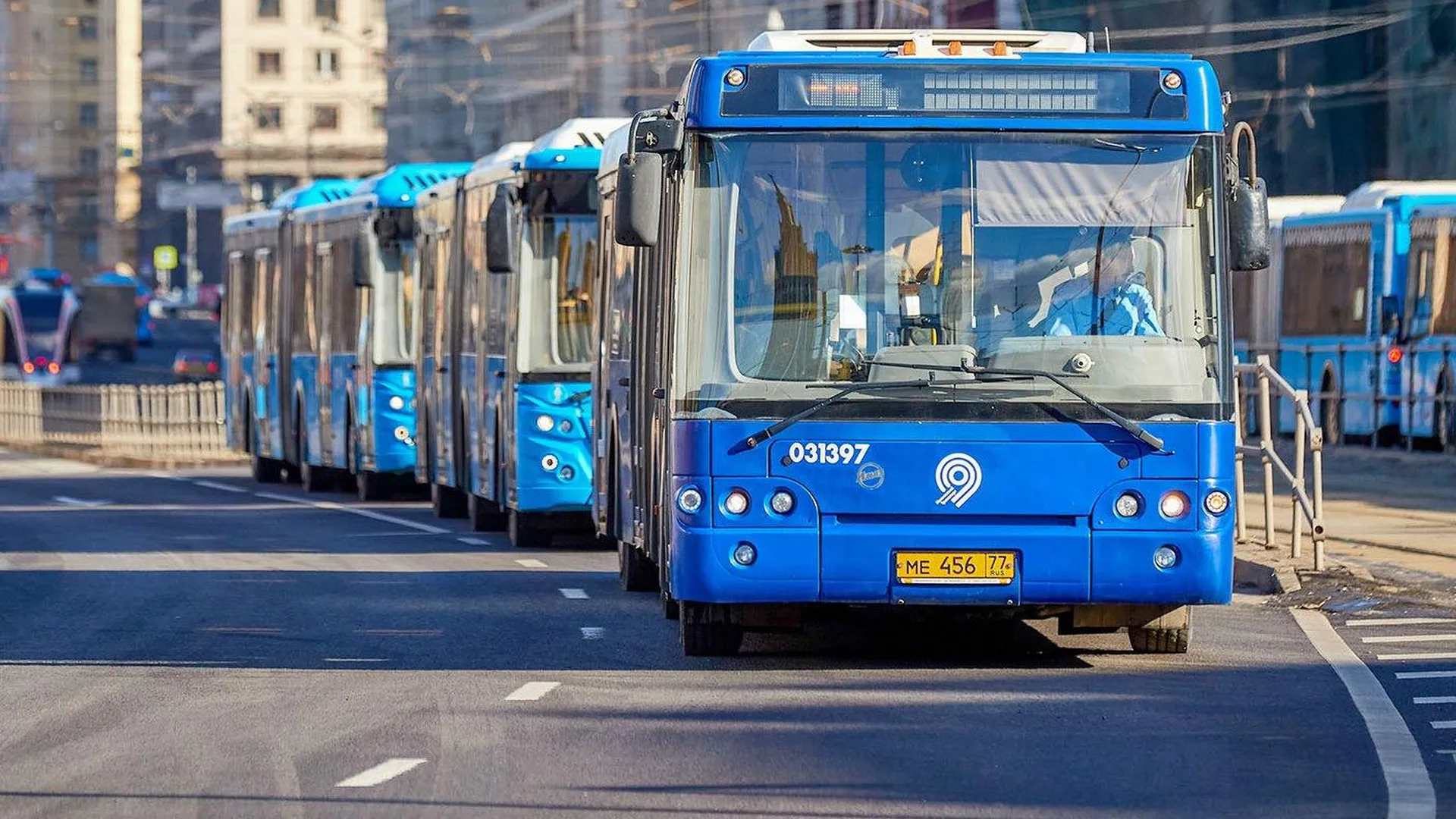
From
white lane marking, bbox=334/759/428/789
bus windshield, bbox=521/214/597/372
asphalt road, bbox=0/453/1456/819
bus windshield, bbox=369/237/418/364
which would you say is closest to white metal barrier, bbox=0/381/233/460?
bus windshield, bbox=369/237/418/364

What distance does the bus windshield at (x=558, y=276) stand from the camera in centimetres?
2133

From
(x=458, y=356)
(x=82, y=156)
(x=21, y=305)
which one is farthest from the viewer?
(x=82, y=156)

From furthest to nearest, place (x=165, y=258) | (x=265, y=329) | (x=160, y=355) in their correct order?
1. (x=165, y=258)
2. (x=160, y=355)
3. (x=265, y=329)

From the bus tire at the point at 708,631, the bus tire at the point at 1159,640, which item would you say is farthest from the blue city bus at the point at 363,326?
the bus tire at the point at 1159,640

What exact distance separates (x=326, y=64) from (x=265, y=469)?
4071 inches

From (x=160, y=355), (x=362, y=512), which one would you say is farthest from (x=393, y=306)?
(x=160, y=355)

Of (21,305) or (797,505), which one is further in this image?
(21,305)

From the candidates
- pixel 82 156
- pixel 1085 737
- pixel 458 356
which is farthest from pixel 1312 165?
pixel 82 156

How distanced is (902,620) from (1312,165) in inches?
1480

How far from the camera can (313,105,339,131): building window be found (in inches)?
5266

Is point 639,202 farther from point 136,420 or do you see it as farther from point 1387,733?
point 136,420

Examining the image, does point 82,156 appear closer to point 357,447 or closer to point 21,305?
point 21,305

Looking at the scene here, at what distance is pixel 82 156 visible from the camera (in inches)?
6284

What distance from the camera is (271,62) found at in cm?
13712
